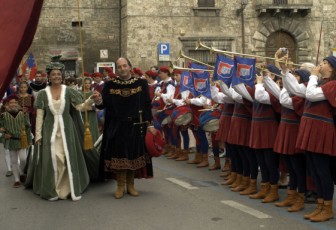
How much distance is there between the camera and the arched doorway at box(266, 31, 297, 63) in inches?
1093

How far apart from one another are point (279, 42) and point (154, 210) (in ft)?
73.6

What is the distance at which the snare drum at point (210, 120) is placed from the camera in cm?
992

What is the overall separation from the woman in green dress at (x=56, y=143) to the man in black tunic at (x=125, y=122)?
48 centimetres

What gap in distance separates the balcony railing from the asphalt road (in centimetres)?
1959

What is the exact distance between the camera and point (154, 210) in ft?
22.0

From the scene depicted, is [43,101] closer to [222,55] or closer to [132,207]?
[132,207]

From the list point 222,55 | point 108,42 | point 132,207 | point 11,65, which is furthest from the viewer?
point 108,42

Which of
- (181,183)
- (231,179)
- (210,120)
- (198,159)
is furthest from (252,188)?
(198,159)

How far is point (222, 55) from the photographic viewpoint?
7.96m

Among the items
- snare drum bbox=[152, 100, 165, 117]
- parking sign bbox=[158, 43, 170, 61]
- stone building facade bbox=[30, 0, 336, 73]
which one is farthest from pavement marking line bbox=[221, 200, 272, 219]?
parking sign bbox=[158, 43, 170, 61]

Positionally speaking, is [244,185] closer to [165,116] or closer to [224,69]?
[224,69]

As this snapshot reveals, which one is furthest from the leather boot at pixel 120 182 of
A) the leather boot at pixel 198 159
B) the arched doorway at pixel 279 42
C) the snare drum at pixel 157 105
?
the arched doorway at pixel 279 42

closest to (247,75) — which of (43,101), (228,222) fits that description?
(228,222)

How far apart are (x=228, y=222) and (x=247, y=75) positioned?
215 centimetres
